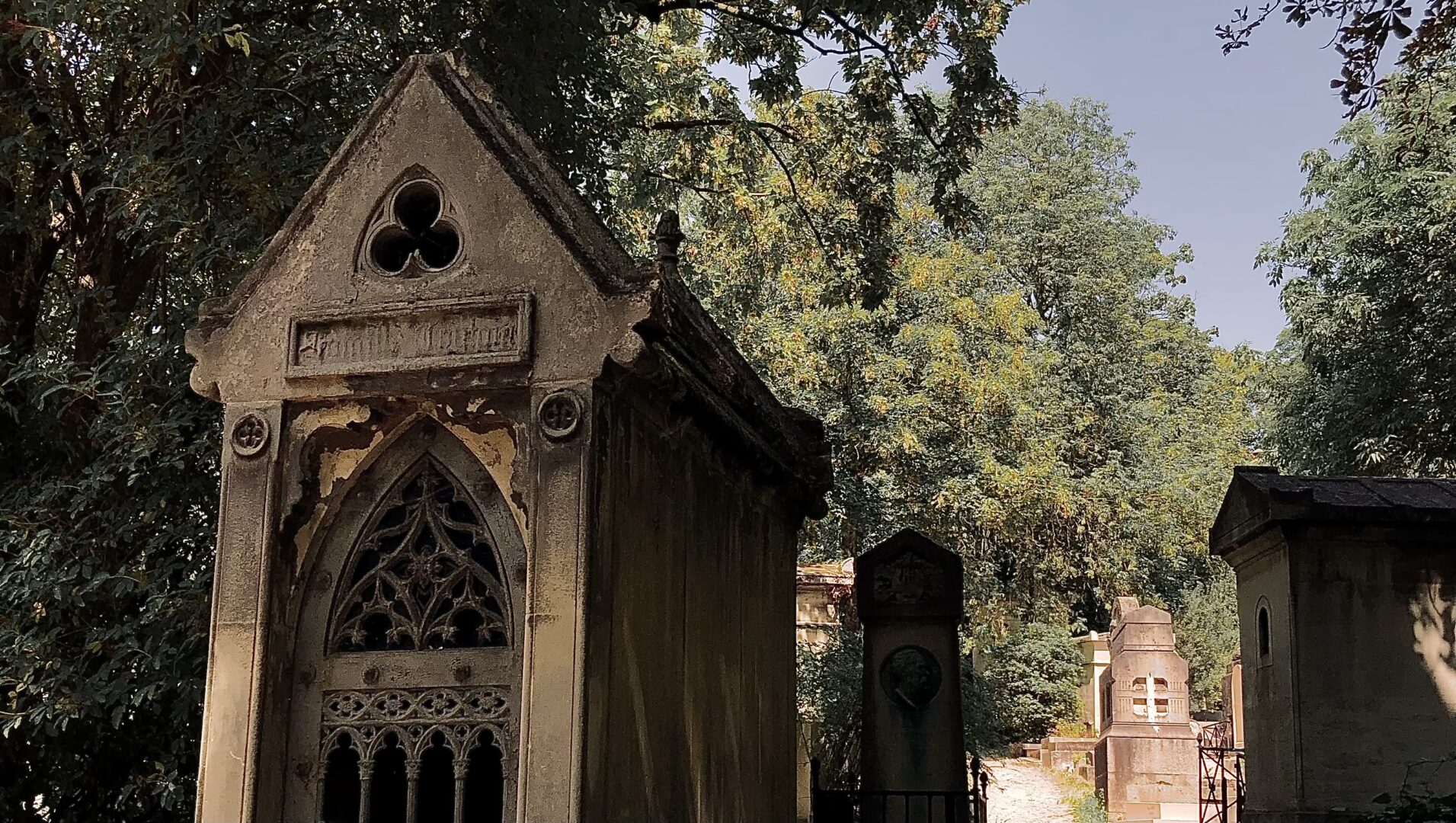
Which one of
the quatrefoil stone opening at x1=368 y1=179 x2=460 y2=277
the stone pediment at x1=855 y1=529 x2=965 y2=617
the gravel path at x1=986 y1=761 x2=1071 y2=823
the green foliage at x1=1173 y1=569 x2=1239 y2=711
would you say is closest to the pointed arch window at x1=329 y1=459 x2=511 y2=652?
the quatrefoil stone opening at x1=368 y1=179 x2=460 y2=277

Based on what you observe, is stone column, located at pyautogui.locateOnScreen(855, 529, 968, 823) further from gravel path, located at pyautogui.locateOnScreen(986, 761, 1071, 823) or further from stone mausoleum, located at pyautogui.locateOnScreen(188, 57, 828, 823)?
gravel path, located at pyautogui.locateOnScreen(986, 761, 1071, 823)

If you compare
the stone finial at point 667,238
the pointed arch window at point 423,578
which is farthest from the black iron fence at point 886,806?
the pointed arch window at point 423,578

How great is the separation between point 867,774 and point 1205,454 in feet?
79.4

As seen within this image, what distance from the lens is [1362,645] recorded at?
39.5ft

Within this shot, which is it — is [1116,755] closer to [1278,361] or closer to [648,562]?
[1278,361]

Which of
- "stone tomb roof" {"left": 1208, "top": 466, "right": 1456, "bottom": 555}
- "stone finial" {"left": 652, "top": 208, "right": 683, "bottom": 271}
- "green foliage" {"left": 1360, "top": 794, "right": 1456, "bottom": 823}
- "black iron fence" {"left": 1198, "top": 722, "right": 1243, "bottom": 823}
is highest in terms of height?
"stone finial" {"left": 652, "top": 208, "right": 683, "bottom": 271}

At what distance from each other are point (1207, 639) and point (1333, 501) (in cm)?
2367

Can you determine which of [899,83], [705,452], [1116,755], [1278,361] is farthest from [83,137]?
[1278,361]

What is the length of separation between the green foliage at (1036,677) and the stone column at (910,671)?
59.8ft

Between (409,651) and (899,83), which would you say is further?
(899,83)

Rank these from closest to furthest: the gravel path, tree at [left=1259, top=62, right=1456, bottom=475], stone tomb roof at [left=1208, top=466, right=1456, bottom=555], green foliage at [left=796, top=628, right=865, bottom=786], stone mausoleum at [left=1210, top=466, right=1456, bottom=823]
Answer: stone mausoleum at [left=1210, top=466, right=1456, bottom=823]
stone tomb roof at [left=1208, top=466, right=1456, bottom=555]
green foliage at [left=796, top=628, right=865, bottom=786]
tree at [left=1259, top=62, right=1456, bottom=475]
the gravel path

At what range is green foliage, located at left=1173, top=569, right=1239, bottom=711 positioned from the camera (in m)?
34.3

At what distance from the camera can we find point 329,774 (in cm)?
574

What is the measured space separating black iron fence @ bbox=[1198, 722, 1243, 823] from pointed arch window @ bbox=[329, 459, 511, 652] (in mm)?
10213
